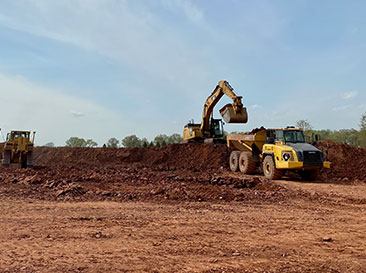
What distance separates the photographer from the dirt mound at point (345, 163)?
627 inches

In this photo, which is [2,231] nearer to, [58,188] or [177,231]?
[177,231]

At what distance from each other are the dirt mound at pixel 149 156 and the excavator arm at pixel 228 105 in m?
A: 3.09

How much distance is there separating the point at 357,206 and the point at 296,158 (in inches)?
177

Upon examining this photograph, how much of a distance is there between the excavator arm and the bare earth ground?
10.0 m

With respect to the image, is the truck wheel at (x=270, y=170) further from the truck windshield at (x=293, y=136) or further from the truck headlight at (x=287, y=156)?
the truck windshield at (x=293, y=136)

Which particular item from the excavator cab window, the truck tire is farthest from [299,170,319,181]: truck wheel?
the truck tire

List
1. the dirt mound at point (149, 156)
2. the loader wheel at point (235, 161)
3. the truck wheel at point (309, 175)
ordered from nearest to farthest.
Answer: the truck wheel at point (309, 175) → the loader wheel at point (235, 161) → the dirt mound at point (149, 156)

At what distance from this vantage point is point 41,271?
11.9 feet

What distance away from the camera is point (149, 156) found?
25422mm

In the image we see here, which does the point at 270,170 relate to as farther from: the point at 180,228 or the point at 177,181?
the point at 180,228

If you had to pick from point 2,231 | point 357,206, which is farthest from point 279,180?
point 2,231

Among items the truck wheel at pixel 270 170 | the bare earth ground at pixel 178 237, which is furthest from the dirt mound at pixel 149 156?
the bare earth ground at pixel 178 237

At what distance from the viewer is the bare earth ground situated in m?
3.95

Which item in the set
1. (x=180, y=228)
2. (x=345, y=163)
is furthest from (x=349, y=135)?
(x=180, y=228)
